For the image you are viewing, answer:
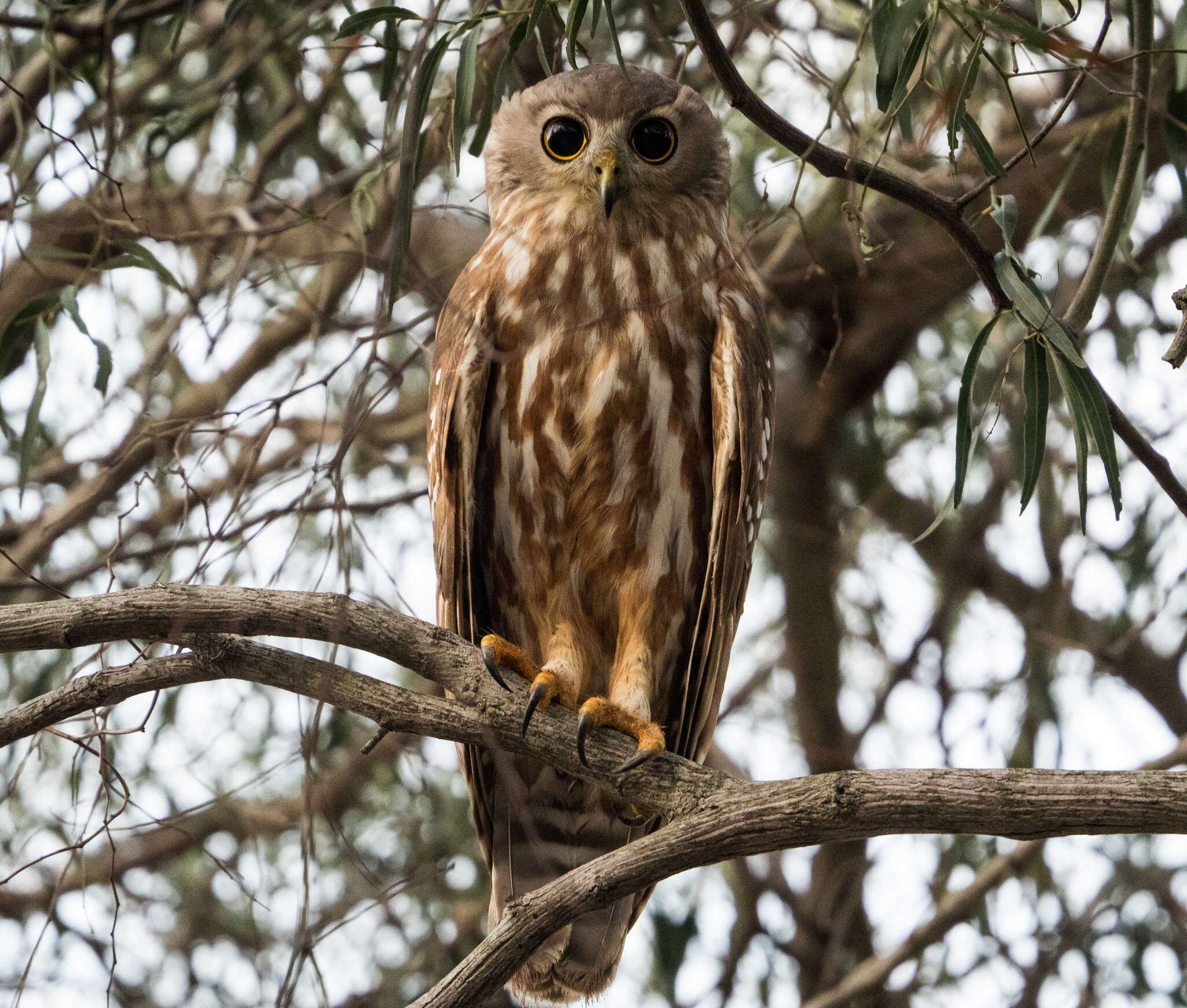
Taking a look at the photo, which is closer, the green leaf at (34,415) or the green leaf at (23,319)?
the green leaf at (34,415)

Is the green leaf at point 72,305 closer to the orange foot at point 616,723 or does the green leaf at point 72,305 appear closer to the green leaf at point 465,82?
the green leaf at point 465,82

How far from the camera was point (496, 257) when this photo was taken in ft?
9.20

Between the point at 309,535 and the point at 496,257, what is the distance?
1432mm

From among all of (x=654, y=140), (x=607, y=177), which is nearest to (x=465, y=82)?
(x=607, y=177)

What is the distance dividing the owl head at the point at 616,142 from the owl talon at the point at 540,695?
3.16 feet

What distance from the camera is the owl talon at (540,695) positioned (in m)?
2.18

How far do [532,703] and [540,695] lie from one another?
9 cm

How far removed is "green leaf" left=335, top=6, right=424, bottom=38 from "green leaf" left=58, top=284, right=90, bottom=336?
79cm

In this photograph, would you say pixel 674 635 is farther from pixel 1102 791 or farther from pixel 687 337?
pixel 1102 791

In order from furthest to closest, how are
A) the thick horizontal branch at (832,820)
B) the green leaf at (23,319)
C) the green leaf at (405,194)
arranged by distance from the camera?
the green leaf at (23,319) → the thick horizontal branch at (832,820) → the green leaf at (405,194)

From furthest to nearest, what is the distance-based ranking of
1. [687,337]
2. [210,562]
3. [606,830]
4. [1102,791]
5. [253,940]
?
1. [253,940]
2. [606,830]
3. [687,337]
4. [210,562]
5. [1102,791]

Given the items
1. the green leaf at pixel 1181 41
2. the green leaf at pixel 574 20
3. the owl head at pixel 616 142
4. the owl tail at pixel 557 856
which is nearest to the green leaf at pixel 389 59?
the green leaf at pixel 574 20

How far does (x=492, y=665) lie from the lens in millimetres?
2199

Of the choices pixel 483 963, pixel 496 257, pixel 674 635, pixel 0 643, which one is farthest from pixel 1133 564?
pixel 0 643
